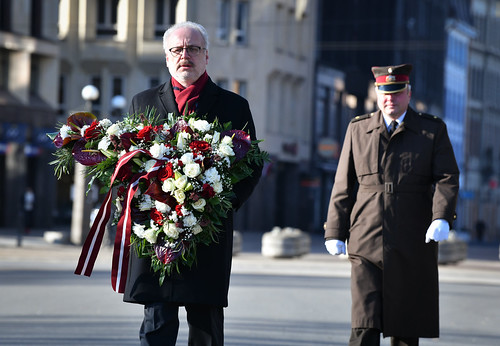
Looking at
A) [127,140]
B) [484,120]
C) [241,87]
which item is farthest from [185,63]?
[484,120]

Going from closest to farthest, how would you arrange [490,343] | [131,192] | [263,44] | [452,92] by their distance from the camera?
[131,192] → [490,343] → [263,44] → [452,92]

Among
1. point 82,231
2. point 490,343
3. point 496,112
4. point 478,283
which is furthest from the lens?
point 496,112

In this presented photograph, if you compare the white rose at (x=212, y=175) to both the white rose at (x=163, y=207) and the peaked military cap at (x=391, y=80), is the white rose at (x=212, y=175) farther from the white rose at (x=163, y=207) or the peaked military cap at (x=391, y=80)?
the peaked military cap at (x=391, y=80)

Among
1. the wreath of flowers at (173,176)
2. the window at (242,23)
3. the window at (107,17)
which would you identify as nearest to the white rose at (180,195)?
the wreath of flowers at (173,176)

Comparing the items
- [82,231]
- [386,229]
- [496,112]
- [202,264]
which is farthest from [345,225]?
[496,112]

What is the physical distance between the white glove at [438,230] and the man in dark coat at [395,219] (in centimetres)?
9

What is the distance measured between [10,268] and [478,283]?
27.8 feet

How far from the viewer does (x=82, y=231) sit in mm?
35625

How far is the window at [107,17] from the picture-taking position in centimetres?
5581

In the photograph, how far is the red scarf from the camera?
7512 mm

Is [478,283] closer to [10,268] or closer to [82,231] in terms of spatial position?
[10,268]

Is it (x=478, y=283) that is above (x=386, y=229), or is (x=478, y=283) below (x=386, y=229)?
below

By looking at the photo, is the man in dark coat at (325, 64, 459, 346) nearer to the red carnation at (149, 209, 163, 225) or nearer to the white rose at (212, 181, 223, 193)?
the white rose at (212, 181, 223, 193)

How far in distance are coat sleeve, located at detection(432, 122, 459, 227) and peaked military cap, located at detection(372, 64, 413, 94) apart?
376 millimetres
